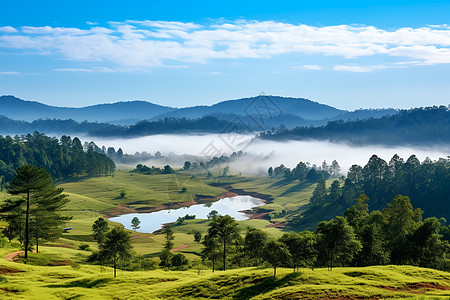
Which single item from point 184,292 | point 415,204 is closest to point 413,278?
point 184,292

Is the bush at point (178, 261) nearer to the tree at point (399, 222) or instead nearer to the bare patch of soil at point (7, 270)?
the bare patch of soil at point (7, 270)

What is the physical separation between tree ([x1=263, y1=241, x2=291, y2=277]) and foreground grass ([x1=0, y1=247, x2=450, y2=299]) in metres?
2.17

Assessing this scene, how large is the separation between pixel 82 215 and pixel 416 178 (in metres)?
162

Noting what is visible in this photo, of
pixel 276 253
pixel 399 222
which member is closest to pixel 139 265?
pixel 276 253

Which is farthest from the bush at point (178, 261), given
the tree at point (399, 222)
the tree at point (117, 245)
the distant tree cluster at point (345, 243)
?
the tree at point (399, 222)

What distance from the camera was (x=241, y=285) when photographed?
184 feet

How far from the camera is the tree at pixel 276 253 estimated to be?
57941 mm

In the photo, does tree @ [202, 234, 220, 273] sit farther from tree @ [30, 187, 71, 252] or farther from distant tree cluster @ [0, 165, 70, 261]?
tree @ [30, 187, 71, 252]

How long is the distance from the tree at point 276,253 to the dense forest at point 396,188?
126574 millimetres

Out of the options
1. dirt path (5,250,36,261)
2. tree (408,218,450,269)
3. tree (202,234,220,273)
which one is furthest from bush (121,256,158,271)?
tree (408,218,450,269)

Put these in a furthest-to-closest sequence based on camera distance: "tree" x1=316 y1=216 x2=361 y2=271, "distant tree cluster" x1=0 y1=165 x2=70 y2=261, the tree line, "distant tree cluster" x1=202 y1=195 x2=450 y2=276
Answer: the tree line < "distant tree cluster" x1=0 y1=165 x2=70 y2=261 < "tree" x1=316 y1=216 x2=361 y2=271 < "distant tree cluster" x1=202 y1=195 x2=450 y2=276

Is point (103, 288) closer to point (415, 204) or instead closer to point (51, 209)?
point (51, 209)

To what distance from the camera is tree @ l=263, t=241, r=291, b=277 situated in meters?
57.9

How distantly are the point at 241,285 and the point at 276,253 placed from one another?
23.9ft
